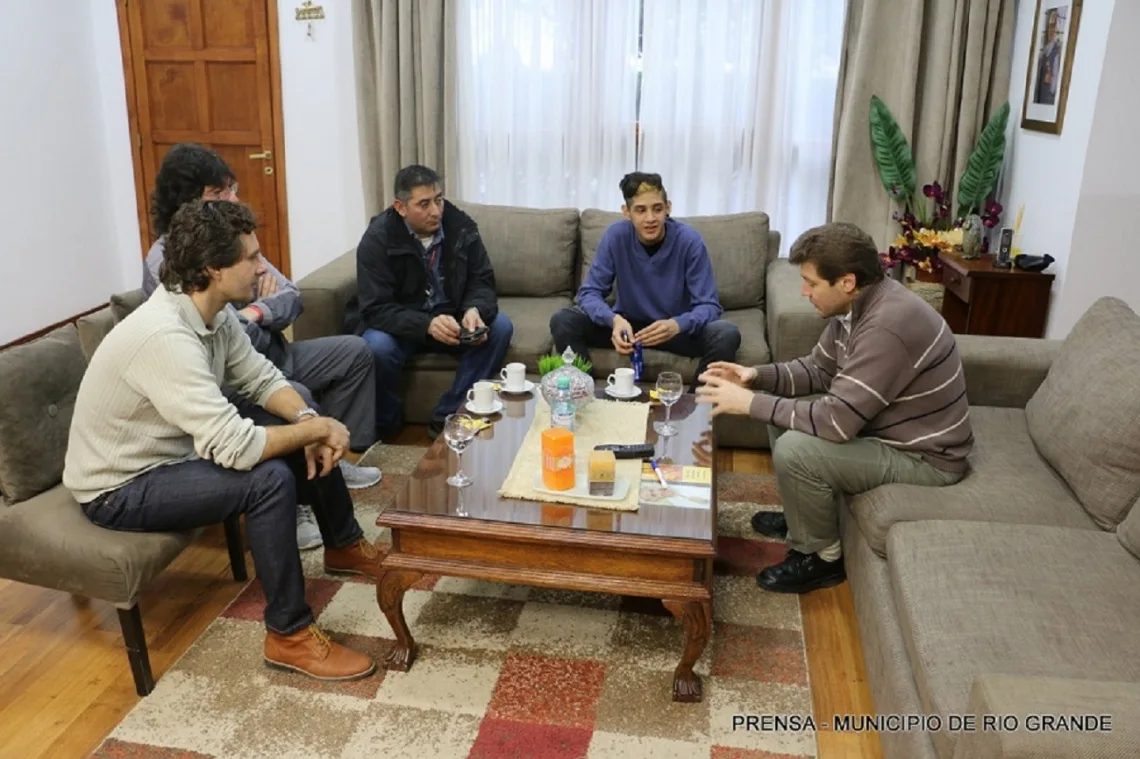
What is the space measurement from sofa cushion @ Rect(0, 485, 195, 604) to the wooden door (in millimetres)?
3086

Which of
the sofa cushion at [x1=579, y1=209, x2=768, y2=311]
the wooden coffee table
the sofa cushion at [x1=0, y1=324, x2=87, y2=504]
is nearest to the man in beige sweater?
the sofa cushion at [x1=0, y1=324, x2=87, y2=504]

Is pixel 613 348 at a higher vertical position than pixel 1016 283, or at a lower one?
lower

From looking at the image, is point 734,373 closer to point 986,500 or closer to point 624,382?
point 624,382

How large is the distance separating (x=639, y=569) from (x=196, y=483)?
40.4 inches

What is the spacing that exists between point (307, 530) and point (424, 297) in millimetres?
1091

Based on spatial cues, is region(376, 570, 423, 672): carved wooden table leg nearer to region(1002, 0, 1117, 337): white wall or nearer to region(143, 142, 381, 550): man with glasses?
region(143, 142, 381, 550): man with glasses

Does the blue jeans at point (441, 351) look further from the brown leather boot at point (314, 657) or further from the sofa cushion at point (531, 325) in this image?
the brown leather boot at point (314, 657)

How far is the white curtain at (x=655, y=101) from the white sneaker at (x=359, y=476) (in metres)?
1.88

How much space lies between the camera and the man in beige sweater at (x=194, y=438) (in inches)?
79.4

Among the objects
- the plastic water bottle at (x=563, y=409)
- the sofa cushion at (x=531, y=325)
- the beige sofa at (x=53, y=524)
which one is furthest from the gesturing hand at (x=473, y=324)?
the beige sofa at (x=53, y=524)

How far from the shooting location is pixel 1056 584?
1843 millimetres

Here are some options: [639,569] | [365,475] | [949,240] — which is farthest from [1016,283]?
[365,475]

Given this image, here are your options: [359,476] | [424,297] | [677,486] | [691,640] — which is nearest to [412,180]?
[424,297]

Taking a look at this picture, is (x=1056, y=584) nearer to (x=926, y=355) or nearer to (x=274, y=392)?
(x=926, y=355)
